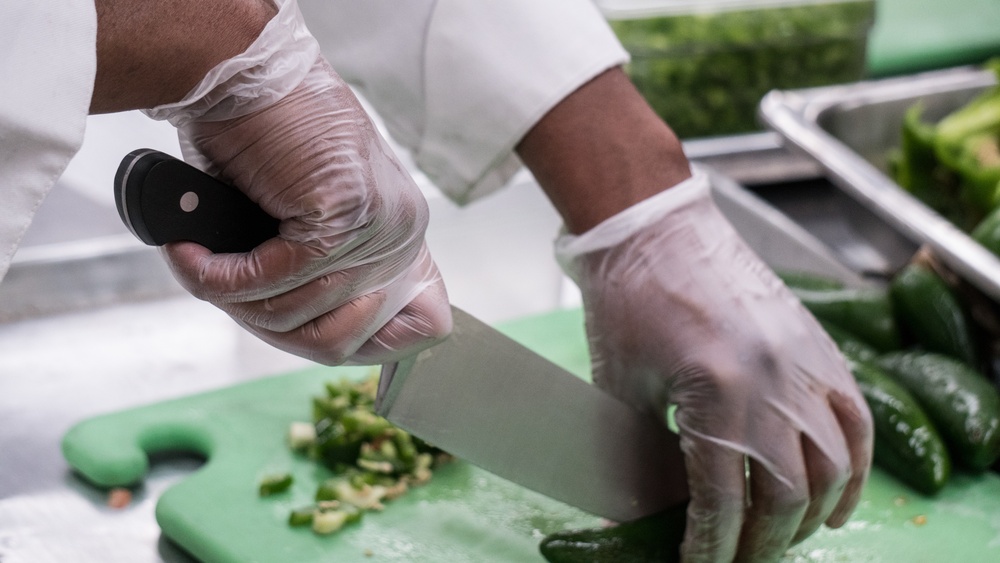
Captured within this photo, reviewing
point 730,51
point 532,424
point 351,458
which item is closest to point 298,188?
point 532,424

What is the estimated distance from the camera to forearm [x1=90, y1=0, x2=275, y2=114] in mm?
693

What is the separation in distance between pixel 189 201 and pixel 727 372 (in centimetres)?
55

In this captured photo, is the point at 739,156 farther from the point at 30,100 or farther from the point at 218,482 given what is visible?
the point at 30,100

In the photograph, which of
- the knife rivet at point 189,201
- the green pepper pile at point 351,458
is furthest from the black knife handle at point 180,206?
the green pepper pile at point 351,458

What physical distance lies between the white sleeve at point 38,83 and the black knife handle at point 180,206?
52mm

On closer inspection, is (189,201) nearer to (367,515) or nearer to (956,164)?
(367,515)

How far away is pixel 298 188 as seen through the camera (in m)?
0.76

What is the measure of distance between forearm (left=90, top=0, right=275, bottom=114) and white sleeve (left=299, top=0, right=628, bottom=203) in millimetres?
410

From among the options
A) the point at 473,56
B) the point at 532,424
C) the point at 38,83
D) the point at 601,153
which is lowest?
the point at 532,424

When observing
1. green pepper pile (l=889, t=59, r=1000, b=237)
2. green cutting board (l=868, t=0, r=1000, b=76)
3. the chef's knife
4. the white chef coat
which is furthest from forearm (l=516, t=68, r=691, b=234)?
green cutting board (l=868, t=0, r=1000, b=76)

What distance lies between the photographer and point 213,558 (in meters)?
1.04

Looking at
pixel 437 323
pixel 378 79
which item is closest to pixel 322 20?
pixel 378 79

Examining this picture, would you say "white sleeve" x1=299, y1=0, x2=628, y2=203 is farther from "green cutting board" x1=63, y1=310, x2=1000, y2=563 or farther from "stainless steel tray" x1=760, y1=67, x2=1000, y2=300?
"stainless steel tray" x1=760, y1=67, x2=1000, y2=300

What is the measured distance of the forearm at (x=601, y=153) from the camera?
3.52 feet
